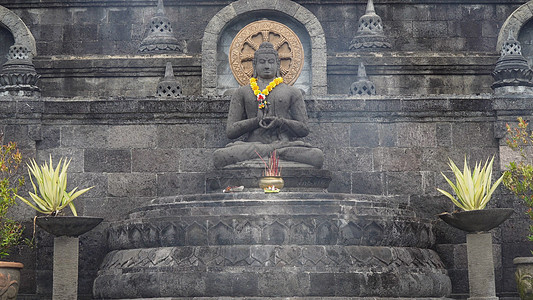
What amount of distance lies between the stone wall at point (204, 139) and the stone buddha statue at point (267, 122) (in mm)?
950

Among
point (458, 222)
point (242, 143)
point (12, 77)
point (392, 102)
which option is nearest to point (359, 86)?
point (392, 102)

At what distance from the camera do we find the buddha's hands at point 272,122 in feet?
56.3

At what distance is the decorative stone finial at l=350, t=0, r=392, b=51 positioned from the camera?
2188 cm

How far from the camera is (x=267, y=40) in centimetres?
2180

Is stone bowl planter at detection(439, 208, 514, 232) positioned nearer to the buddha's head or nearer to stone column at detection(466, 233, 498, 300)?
stone column at detection(466, 233, 498, 300)

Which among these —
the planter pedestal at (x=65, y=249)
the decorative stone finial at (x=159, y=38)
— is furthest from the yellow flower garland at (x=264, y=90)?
the decorative stone finial at (x=159, y=38)

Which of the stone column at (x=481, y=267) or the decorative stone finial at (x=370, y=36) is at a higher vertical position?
the decorative stone finial at (x=370, y=36)

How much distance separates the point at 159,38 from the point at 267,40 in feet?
7.67

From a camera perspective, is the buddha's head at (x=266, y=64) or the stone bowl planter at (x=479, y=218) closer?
the stone bowl planter at (x=479, y=218)

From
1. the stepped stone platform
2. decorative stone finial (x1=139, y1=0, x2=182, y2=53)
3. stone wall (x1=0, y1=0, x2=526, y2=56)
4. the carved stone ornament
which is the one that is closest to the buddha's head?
the stepped stone platform

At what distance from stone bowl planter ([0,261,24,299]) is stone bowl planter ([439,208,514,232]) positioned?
6.53m

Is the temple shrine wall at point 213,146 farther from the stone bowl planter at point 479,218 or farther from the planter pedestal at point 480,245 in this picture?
the stone bowl planter at point 479,218

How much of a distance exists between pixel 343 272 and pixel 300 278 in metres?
0.63

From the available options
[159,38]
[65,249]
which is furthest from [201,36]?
[65,249]
